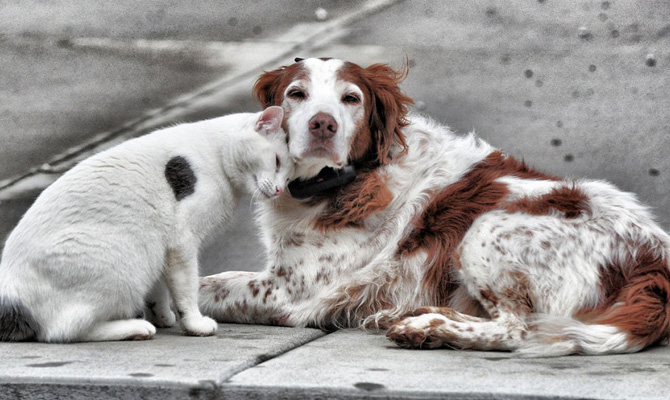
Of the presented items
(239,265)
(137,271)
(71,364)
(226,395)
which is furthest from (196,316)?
(239,265)

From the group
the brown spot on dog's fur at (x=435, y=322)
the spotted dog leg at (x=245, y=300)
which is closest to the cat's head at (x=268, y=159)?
the spotted dog leg at (x=245, y=300)

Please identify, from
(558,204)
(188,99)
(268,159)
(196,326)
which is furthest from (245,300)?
(188,99)

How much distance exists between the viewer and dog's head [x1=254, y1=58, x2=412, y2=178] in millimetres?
3393

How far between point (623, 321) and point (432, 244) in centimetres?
78

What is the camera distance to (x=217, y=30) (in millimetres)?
5336

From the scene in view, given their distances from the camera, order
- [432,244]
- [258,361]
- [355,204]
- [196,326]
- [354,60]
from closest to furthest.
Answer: [258,361] < [196,326] < [432,244] < [355,204] < [354,60]

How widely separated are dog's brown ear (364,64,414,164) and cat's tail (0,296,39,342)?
1.55 meters

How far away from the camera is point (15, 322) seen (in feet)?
9.32

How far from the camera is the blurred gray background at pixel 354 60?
504cm

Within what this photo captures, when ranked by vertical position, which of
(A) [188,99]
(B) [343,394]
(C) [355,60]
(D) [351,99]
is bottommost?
(B) [343,394]

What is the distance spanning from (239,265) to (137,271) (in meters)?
2.46

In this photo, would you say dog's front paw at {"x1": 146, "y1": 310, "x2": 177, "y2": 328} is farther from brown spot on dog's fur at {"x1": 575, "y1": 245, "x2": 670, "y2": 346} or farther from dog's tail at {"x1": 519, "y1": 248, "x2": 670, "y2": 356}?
brown spot on dog's fur at {"x1": 575, "y1": 245, "x2": 670, "y2": 346}

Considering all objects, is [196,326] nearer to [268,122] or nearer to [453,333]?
[268,122]

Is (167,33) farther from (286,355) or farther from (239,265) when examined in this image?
(286,355)
